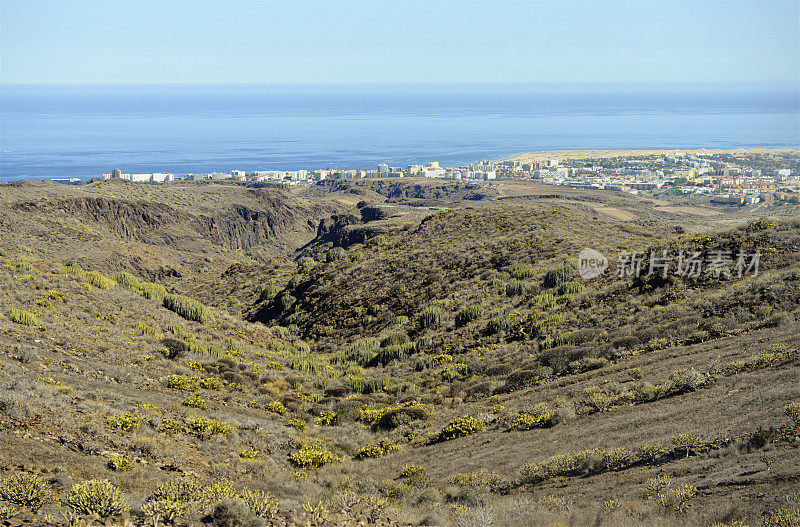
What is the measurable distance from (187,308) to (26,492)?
17.2 metres

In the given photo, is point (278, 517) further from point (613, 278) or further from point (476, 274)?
point (476, 274)

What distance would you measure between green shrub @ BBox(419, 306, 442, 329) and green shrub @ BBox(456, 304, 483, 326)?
0.96m

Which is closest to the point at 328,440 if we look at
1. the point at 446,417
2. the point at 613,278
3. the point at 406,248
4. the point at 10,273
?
the point at 446,417

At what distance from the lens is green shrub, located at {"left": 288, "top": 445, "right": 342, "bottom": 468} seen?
11688mm

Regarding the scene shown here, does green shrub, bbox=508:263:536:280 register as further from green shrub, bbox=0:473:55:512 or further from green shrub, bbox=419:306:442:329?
green shrub, bbox=0:473:55:512

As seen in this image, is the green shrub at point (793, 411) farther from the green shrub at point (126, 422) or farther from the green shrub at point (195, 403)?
the green shrub at point (195, 403)

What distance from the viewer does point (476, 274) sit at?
89.7 ft

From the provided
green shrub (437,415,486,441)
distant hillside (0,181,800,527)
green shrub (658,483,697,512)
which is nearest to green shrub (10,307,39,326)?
distant hillside (0,181,800,527)

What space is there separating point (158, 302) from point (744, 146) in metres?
229

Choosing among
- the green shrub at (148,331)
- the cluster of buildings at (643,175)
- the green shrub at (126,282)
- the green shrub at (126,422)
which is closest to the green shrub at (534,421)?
the green shrub at (126,422)

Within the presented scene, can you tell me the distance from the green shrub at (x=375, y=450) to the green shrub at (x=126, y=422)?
193 inches

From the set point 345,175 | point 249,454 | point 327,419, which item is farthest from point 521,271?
point 345,175

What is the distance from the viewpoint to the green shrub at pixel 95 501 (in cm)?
712

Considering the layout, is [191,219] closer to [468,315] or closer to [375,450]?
[468,315]
